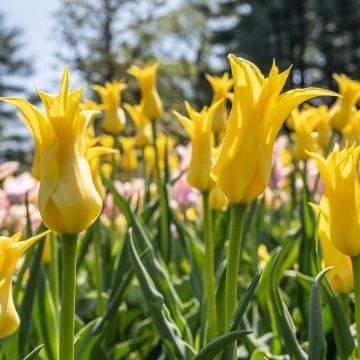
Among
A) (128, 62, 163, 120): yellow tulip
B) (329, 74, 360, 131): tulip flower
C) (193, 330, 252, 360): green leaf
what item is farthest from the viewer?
(128, 62, 163, 120): yellow tulip

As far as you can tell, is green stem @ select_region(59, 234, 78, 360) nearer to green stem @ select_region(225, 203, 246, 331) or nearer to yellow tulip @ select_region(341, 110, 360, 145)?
green stem @ select_region(225, 203, 246, 331)

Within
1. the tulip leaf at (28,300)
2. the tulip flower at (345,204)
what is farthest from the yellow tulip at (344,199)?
the tulip leaf at (28,300)

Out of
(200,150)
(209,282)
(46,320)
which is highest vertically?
(200,150)

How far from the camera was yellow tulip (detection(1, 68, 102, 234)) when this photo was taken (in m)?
0.66

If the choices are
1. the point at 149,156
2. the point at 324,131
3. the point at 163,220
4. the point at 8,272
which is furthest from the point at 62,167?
the point at 149,156

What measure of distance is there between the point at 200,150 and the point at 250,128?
0.42 m

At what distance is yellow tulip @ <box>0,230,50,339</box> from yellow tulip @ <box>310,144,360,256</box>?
35 centimetres

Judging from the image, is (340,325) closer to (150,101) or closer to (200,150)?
(200,150)

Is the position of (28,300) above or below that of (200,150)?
below

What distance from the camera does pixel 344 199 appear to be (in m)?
0.76

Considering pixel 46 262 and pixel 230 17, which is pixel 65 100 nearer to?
pixel 46 262

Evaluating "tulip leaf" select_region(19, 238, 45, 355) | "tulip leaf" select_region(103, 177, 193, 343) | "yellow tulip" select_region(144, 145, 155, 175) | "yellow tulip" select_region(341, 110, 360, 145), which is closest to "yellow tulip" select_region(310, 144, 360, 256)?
"tulip leaf" select_region(103, 177, 193, 343)

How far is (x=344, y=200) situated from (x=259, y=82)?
0.18 metres

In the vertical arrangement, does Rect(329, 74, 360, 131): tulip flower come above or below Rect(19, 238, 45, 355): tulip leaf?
above
